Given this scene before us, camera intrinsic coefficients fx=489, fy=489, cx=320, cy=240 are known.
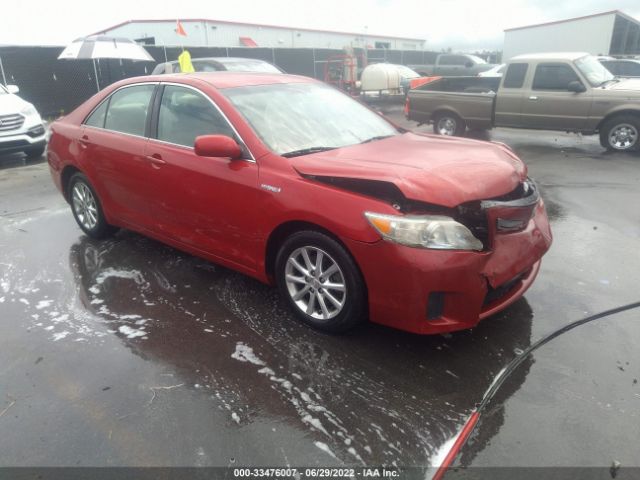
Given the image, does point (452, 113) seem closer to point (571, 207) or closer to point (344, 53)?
point (571, 207)

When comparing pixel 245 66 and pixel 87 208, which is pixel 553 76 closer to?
pixel 245 66

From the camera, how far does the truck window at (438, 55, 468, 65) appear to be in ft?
86.0

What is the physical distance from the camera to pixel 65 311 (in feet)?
12.2

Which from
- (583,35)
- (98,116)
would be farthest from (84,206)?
(583,35)

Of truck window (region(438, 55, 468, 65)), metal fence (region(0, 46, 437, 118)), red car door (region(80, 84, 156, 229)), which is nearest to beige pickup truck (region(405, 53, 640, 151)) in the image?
red car door (region(80, 84, 156, 229))

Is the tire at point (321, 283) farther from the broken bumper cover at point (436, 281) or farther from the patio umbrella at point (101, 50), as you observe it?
the patio umbrella at point (101, 50)

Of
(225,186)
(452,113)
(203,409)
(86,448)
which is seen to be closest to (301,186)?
(225,186)

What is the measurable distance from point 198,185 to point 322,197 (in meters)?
1.15

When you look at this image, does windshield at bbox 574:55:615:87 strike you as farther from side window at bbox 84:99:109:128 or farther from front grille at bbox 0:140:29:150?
front grille at bbox 0:140:29:150

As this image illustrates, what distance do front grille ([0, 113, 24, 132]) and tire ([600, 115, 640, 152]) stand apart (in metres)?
11.0

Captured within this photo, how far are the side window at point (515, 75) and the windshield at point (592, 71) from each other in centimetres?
95

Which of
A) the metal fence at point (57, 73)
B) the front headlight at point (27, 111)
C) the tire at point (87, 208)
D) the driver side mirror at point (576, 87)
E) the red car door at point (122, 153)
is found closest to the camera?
the red car door at point (122, 153)

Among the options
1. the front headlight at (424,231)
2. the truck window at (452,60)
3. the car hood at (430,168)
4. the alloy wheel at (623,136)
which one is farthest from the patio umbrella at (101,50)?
the truck window at (452,60)

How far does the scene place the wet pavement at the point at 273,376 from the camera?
236cm
